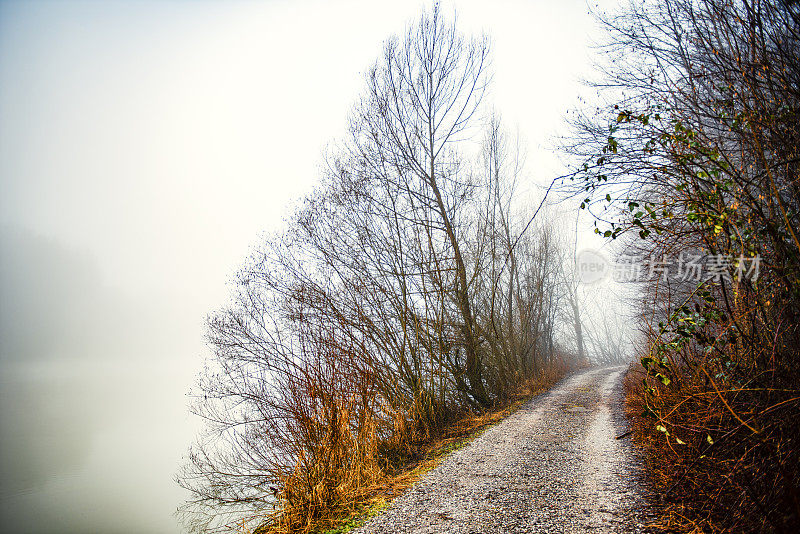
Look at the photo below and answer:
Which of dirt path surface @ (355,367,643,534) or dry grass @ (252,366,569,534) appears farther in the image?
dry grass @ (252,366,569,534)

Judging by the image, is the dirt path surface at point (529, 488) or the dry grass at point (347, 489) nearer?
the dirt path surface at point (529, 488)

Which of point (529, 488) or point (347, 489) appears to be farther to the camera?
point (347, 489)

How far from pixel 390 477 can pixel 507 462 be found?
1434 mm

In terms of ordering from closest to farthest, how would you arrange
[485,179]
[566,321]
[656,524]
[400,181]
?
1. [656,524]
2. [400,181]
3. [485,179]
4. [566,321]

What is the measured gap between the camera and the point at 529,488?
3.60 m

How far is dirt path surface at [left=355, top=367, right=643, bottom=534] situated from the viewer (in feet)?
9.47

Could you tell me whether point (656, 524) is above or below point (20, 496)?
below

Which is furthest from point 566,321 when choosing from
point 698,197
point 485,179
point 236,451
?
point 698,197

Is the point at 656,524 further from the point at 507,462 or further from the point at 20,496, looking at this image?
the point at 20,496

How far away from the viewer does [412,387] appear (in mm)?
7273

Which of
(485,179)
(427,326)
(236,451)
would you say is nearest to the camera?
(236,451)

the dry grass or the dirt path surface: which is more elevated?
the dry grass

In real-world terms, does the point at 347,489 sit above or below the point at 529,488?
above

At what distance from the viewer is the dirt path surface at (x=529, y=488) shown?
2.89 metres
